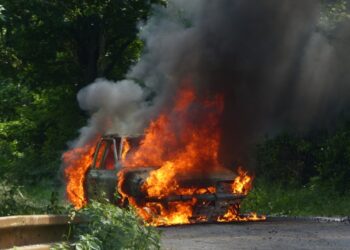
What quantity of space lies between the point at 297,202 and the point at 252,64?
13.4 feet

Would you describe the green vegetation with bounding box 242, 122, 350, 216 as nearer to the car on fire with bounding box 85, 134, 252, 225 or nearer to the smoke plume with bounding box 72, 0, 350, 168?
the smoke plume with bounding box 72, 0, 350, 168

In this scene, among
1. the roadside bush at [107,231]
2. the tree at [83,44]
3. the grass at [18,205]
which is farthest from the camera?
the tree at [83,44]

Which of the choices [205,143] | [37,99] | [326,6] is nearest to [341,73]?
[326,6]

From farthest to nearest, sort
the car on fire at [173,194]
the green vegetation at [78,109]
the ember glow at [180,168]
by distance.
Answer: the green vegetation at [78,109]
the ember glow at [180,168]
the car on fire at [173,194]

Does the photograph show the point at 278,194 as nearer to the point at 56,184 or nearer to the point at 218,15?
the point at 218,15

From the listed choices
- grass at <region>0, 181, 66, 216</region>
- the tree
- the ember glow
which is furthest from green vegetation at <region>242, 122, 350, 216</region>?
grass at <region>0, 181, 66, 216</region>

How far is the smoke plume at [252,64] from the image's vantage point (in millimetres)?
19906

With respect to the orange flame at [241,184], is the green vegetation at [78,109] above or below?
above

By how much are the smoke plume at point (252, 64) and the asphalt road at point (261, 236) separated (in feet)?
11.3

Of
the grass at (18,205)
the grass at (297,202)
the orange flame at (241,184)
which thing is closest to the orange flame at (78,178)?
the orange flame at (241,184)

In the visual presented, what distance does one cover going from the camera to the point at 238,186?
60.0 ft

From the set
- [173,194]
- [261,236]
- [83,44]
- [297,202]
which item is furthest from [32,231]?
[83,44]

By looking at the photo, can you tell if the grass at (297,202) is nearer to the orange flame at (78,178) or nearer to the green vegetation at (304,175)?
the green vegetation at (304,175)

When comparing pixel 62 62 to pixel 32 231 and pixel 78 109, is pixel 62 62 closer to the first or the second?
pixel 78 109
